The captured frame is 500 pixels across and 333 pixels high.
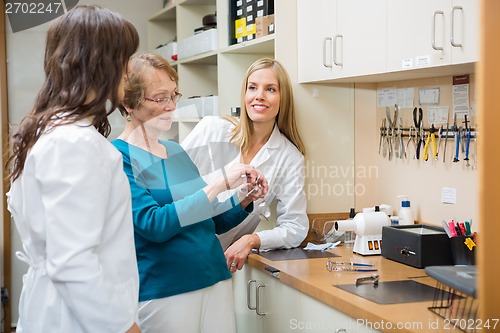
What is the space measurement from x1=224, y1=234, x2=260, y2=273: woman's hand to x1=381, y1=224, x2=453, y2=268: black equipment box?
550mm

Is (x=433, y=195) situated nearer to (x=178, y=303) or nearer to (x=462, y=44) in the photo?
(x=462, y=44)

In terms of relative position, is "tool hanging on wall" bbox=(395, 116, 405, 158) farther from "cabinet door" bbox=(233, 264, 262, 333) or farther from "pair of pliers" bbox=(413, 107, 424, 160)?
"cabinet door" bbox=(233, 264, 262, 333)

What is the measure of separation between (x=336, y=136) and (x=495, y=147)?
199 cm

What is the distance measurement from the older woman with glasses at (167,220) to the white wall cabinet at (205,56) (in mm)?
754

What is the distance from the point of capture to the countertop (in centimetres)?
162

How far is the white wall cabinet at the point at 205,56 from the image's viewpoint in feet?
11.6

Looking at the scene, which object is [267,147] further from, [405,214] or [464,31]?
[464,31]

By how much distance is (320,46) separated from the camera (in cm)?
277

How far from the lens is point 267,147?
2807 mm

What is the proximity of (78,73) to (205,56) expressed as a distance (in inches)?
94.8

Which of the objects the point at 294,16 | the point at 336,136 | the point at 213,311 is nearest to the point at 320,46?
the point at 294,16

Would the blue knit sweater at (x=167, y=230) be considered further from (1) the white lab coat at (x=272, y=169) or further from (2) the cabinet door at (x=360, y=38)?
(2) the cabinet door at (x=360, y=38)

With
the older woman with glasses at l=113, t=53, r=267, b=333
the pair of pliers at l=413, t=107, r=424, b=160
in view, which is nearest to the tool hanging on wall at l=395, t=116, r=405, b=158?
the pair of pliers at l=413, t=107, r=424, b=160

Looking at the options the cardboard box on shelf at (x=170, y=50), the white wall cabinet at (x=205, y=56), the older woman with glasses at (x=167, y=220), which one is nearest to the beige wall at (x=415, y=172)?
the white wall cabinet at (x=205, y=56)
